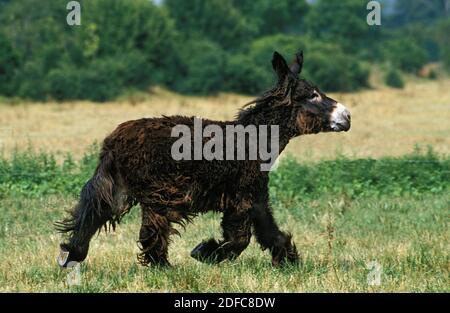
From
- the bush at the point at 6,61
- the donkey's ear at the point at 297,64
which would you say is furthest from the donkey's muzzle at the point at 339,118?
the bush at the point at 6,61

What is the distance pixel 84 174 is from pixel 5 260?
484 cm

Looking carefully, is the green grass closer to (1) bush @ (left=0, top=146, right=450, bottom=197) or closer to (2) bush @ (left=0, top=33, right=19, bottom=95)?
(1) bush @ (left=0, top=146, right=450, bottom=197)

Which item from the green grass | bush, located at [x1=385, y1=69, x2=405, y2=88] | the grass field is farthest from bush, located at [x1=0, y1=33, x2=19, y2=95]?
the green grass

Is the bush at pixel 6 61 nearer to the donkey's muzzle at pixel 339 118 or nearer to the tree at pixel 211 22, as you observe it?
the tree at pixel 211 22

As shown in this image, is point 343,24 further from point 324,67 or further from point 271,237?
point 271,237

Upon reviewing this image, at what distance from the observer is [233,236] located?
7.20 meters

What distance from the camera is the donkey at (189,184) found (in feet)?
22.8

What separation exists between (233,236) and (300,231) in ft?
9.14

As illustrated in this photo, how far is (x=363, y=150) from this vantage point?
18.8 m

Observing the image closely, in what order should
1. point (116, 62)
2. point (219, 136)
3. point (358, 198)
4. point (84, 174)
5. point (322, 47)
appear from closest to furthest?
1. point (219, 136)
2. point (358, 198)
3. point (84, 174)
4. point (116, 62)
5. point (322, 47)

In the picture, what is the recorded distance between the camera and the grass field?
6.86 metres

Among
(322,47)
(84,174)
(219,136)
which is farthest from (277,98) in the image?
(322,47)

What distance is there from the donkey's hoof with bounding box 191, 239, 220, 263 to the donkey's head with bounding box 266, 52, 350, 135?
1.24 metres
